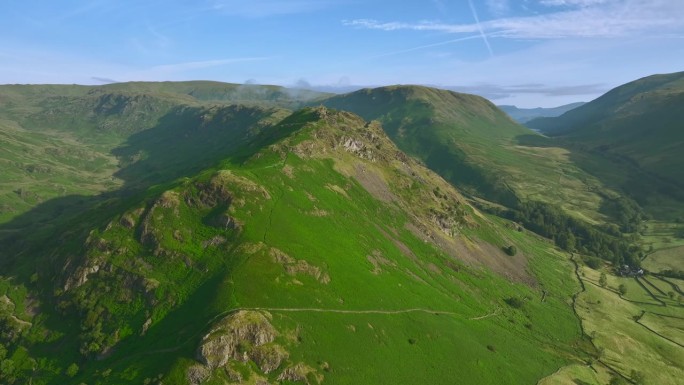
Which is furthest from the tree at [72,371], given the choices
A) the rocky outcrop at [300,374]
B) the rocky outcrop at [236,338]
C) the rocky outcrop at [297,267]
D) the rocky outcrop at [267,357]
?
the rocky outcrop at [297,267]

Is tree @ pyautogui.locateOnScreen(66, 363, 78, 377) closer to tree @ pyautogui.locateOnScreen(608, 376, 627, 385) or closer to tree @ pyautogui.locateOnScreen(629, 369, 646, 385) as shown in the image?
tree @ pyautogui.locateOnScreen(608, 376, 627, 385)

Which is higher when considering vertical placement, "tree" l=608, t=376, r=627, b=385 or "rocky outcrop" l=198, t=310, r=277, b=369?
"rocky outcrop" l=198, t=310, r=277, b=369

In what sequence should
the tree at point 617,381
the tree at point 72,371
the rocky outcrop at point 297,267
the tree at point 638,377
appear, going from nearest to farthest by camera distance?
the tree at point 72,371
the rocky outcrop at point 297,267
the tree at point 617,381
the tree at point 638,377

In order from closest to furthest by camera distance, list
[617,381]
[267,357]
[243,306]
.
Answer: [267,357], [243,306], [617,381]

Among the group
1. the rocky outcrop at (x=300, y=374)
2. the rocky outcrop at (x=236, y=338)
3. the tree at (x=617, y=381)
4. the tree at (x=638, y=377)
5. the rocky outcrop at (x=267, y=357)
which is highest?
the rocky outcrop at (x=236, y=338)

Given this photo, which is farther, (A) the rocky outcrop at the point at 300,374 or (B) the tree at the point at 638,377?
(B) the tree at the point at 638,377

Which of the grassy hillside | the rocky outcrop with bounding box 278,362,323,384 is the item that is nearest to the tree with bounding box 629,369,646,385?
the grassy hillside

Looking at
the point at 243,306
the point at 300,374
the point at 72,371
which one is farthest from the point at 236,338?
the point at 72,371

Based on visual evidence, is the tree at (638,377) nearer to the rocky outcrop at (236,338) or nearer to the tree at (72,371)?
the rocky outcrop at (236,338)

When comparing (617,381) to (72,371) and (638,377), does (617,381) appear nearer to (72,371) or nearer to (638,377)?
(638,377)
